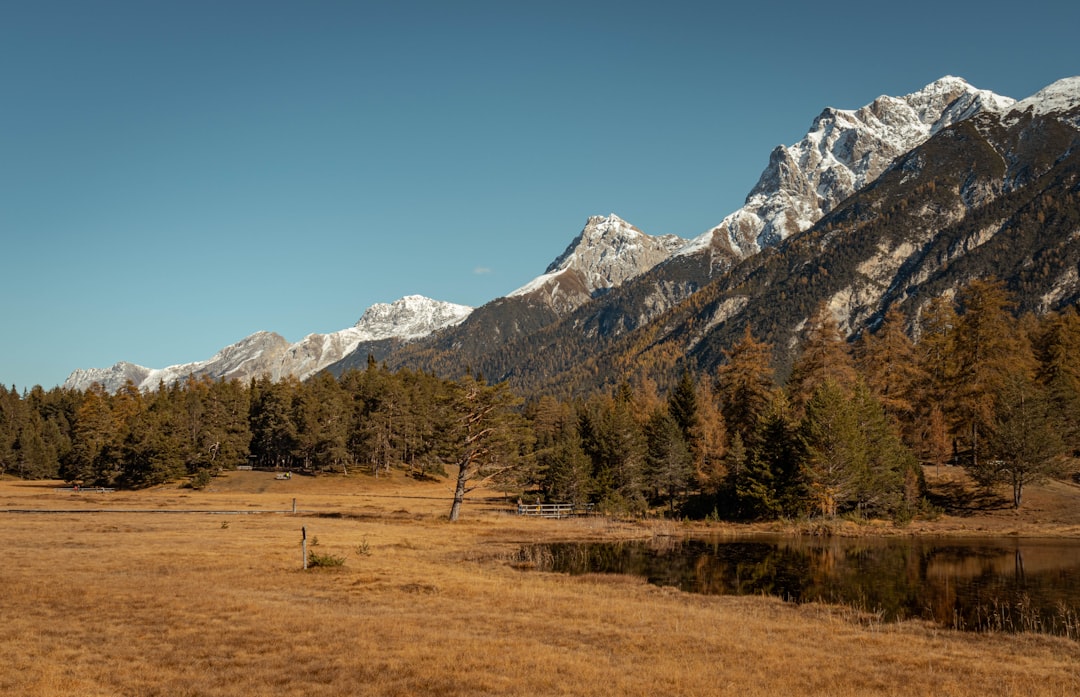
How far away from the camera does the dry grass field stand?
1600cm

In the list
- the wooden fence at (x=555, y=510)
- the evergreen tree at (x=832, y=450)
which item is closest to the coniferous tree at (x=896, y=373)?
the evergreen tree at (x=832, y=450)

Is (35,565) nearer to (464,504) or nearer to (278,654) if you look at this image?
(278,654)

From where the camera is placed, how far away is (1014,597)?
31.0 meters

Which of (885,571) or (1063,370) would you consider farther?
(1063,370)

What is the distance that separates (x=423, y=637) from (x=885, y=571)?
29.8m

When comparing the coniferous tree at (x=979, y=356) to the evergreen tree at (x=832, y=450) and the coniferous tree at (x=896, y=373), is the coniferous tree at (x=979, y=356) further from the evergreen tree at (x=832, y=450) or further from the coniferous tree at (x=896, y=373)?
the evergreen tree at (x=832, y=450)

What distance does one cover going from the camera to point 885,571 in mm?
38812

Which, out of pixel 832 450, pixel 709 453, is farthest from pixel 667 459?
pixel 832 450

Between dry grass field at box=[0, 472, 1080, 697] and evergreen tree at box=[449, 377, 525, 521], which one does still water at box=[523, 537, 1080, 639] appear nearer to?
dry grass field at box=[0, 472, 1080, 697]

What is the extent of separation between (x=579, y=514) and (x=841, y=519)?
86.4 ft

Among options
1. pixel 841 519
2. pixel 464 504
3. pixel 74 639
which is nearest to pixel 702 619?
pixel 74 639

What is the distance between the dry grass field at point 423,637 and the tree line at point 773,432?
1224 inches

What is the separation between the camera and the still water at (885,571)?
28219mm

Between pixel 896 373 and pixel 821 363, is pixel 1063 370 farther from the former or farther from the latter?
pixel 821 363
